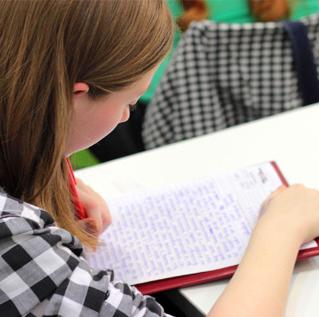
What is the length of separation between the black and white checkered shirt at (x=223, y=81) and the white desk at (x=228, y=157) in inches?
10.3

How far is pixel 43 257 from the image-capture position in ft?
1.91

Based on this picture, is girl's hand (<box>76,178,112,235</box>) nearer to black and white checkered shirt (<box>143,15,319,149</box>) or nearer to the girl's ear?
the girl's ear

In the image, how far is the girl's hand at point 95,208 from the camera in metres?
0.85

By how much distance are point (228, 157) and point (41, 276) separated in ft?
1.74

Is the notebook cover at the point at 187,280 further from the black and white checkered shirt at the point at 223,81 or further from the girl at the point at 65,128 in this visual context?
the black and white checkered shirt at the point at 223,81

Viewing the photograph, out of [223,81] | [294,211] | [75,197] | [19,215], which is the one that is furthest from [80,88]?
[223,81]

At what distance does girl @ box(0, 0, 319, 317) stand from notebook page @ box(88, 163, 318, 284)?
0.28 ft

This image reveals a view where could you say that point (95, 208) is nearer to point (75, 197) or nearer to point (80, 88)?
point (75, 197)

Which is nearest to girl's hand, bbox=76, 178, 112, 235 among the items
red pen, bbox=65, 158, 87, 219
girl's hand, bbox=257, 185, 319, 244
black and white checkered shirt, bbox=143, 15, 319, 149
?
red pen, bbox=65, 158, 87, 219

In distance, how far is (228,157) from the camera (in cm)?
102

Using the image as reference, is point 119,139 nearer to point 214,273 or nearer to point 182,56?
point 182,56

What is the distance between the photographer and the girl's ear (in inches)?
24.3

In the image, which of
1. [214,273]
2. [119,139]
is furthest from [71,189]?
[119,139]

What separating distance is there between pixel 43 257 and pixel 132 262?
234 millimetres
